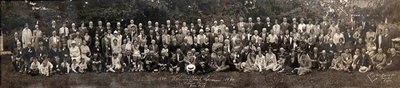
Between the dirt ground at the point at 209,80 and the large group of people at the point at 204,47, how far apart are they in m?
0.07

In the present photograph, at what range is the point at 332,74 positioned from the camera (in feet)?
21.1

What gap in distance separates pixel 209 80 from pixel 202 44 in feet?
1.33

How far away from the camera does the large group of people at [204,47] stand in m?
6.36

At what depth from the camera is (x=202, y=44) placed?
656cm

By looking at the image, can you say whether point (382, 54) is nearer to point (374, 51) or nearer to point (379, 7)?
point (374, 51)

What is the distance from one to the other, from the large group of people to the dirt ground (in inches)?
2.6

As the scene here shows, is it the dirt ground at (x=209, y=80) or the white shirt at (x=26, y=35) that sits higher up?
the white shirt at (x=26, y=35)

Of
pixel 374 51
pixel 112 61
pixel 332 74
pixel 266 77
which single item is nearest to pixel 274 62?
pixel 266 77

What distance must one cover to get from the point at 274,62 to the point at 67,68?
2.27 m
